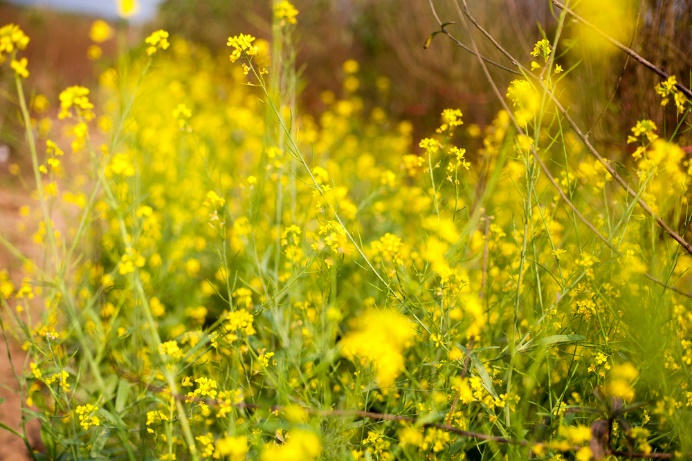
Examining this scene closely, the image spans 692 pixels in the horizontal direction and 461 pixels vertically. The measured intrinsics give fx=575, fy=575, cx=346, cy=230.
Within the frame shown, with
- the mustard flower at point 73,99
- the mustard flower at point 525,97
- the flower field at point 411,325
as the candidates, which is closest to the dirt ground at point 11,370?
the flower field at point 411,325

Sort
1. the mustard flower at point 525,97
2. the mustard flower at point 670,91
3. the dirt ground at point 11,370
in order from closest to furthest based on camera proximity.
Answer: the mustard flower at point 525,97
the mustard flower at point 670,91
the dirt ground at point 11,370

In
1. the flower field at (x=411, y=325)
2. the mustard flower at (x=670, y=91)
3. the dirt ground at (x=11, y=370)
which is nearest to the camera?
the flower field at (x=411, y=325)

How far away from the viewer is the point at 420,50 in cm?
598

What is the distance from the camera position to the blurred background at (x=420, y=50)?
2555 millimetres

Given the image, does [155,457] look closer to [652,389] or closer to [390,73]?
[652,389]

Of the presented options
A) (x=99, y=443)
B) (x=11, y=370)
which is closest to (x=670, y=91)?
(x=99, y=443)

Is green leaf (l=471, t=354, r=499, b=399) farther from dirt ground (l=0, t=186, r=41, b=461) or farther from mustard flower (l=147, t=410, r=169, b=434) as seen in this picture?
dirt ground (l=0, t=186, r=41, b=461)

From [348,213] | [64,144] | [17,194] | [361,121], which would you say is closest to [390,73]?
[361,121]

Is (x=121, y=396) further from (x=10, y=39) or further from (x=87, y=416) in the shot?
(x=10, y=39)

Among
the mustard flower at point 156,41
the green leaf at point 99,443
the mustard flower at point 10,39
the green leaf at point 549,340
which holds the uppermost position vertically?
the mustard flower at point 156,41

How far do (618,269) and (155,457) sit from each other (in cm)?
147

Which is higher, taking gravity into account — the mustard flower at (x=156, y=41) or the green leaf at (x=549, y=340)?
the mustard flower at (x=156, y=41)

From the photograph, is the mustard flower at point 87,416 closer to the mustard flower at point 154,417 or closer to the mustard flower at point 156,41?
the mustard flower at point 154,417

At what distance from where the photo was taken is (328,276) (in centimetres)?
177
